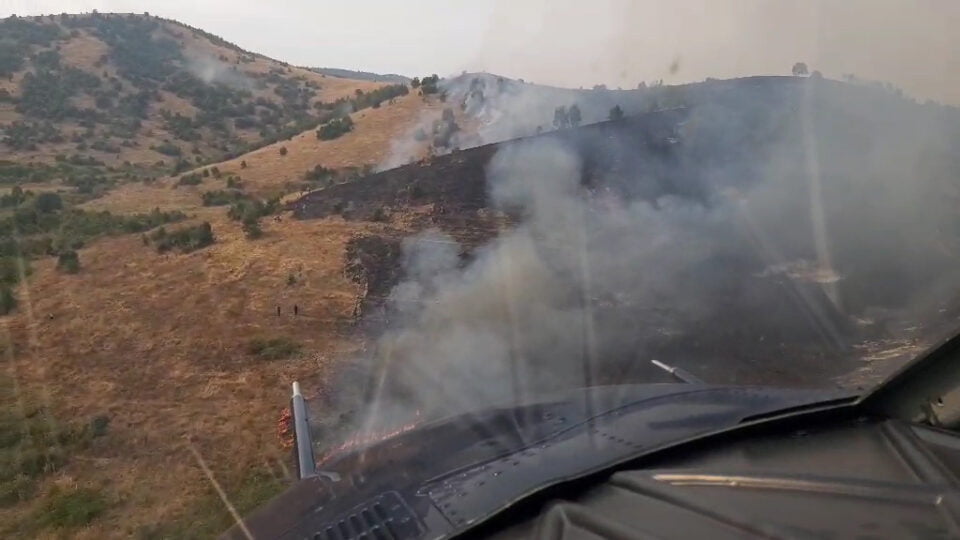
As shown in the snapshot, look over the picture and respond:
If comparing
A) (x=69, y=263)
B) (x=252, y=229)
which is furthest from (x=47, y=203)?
(x=252, y=229)

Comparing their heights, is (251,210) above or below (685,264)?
above

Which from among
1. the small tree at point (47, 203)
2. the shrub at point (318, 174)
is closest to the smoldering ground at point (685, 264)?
the shrub at point (318, 174)

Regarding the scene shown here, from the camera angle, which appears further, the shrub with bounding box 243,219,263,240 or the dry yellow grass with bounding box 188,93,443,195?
the dry yellow grass with bounding box 188,93,443,195

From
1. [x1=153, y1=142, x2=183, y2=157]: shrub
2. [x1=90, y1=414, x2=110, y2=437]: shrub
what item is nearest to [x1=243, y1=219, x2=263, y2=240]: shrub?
[x1=90, y1=414, x2=110, y2=437]: shrub

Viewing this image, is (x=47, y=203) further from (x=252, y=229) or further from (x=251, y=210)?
(x=252, y=229)

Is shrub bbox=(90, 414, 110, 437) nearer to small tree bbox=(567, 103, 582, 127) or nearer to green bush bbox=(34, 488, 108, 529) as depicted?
green bush bbox=(34, 488, 108, 529)

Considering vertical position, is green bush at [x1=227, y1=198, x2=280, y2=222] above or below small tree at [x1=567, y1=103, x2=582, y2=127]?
below

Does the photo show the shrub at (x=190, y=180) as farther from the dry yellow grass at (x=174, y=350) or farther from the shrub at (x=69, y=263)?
the shrub at (x=69, y=263)
